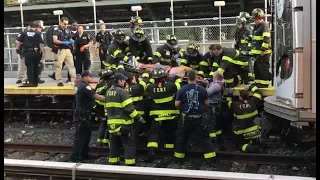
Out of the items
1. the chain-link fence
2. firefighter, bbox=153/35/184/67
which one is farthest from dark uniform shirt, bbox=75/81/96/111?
the chain-link fence

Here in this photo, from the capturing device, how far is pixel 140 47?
980 cm

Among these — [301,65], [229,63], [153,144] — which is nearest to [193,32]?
[229,63]

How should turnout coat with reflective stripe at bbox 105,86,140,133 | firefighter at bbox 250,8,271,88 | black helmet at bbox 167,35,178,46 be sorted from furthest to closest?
1. black helmet at bbox 167,35,178,46
2. firefighter at bbox 250,8,271,88
3. turnout coat with reflective stripe at bbox 105,86,140,133

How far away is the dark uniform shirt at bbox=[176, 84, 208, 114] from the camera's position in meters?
7.31

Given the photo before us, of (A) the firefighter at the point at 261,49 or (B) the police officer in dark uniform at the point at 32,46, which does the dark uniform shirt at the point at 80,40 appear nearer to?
(B) the police officer in dark uniform at the point at 32,46

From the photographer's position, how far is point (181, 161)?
7570 mm

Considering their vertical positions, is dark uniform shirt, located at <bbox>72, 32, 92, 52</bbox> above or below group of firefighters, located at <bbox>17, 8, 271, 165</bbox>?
above

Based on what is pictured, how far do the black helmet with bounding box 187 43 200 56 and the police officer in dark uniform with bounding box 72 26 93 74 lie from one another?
315 centimetres

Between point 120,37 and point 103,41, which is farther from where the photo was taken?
point 103,41

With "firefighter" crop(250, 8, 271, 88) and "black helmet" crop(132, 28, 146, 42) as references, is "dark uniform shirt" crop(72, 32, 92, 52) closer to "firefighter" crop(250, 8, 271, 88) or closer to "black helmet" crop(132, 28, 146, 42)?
"black helmet" crop(132, 28, 146, 42)

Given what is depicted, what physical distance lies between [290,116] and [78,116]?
12.2 feet

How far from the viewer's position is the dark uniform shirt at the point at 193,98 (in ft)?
24.0

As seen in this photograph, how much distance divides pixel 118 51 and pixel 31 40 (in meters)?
2.56

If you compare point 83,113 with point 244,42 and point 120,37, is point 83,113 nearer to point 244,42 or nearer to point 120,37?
point 120,37
